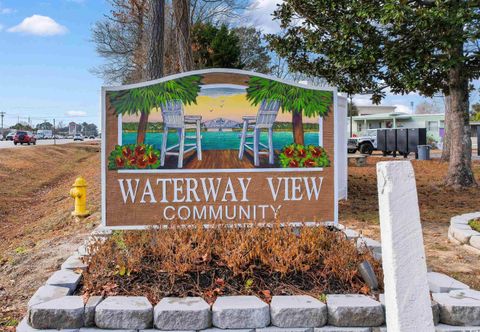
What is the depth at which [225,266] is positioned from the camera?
3951 mm

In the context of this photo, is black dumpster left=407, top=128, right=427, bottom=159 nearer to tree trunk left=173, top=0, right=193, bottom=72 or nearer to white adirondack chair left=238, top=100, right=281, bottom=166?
tree trunk left=173, top=0, right=193, bottom=72

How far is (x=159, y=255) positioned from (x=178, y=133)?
1440mm

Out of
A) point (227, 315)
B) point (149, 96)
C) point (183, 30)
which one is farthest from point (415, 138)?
point (227, 315)

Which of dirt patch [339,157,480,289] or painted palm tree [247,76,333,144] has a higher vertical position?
painted palm tree [247,76,333,144]

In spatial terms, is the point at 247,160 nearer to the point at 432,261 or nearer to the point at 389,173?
the point at 432,261

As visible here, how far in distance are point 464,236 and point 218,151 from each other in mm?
3316

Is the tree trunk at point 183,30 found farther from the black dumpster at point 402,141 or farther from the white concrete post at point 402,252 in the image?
the black dumpster at point 402,141

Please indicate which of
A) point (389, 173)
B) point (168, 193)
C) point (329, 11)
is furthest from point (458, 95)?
point (389, 173)

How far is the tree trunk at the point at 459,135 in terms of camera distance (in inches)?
438


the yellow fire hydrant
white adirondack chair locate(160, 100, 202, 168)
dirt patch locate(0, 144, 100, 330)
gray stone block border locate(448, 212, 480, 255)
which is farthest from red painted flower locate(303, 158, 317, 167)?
the yellow fire hydrant

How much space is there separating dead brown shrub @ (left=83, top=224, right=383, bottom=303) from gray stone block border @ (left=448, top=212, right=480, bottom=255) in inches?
88.7

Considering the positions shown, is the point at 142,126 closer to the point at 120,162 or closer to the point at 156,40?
the point at 120,162

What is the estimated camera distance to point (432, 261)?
5.20 m

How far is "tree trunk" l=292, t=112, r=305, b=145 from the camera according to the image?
16.8 feet
